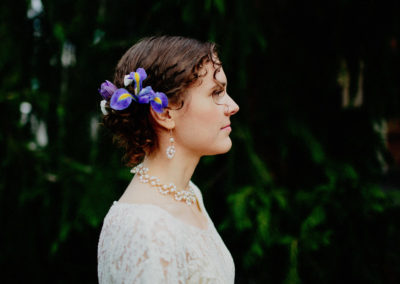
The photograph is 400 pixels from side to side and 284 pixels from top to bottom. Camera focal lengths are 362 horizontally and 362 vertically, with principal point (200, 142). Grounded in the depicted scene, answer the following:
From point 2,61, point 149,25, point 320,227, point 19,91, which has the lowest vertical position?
point 320,227

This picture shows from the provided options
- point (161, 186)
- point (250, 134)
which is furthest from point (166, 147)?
point (250, 134)

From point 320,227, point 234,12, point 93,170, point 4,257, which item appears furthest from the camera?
point 4,257

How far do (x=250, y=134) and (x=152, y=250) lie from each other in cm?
135

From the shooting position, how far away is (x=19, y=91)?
2135 mm

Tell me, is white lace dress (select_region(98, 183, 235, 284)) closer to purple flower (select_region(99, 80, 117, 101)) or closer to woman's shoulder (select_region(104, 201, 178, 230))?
woman's shoulder (select_region(104, 201, 178, 230))

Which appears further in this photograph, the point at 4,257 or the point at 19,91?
the point at 4,257

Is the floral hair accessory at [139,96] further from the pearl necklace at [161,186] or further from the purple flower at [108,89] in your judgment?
the pearl necklace at [161,186]

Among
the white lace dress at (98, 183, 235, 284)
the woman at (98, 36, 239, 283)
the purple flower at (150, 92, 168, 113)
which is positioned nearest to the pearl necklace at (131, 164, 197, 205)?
the woman at (98, 36, 239, 283)

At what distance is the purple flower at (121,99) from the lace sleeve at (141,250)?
332 mm

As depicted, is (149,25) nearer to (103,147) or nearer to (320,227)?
(103,147)

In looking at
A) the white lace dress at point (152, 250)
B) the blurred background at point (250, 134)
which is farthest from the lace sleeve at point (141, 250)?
the blurred background at point (250, 134)

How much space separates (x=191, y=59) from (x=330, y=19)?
1.36 m

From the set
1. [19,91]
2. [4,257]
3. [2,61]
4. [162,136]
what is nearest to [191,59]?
[162,136]

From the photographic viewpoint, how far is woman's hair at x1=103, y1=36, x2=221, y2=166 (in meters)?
1.23
